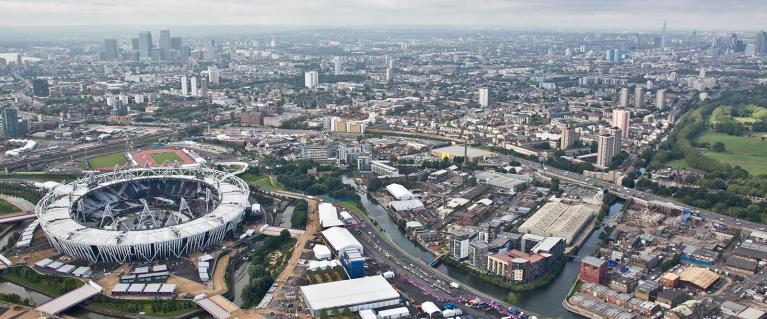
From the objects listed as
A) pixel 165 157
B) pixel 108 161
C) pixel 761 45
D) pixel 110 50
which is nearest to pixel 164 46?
pixel 110 50

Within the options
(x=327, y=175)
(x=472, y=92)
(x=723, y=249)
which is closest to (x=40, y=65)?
(x=472, y=92)

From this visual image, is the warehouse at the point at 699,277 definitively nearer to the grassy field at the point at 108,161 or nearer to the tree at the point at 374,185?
the tree at the point at 374,185

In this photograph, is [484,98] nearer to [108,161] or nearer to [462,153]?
[462,153]

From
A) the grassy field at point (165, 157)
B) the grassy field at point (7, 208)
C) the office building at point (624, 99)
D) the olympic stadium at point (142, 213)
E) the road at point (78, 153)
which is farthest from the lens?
the office building at point (624, 99)

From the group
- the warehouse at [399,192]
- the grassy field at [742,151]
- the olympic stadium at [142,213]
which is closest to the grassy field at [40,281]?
the olympic stadium at [142,213]

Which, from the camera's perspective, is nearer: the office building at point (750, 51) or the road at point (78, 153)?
the road at point (78, 153)

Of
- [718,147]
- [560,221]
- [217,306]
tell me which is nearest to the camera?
[217,306]

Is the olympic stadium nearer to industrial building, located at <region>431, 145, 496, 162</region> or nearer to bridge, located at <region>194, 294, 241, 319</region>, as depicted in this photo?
bridge, located at <region>194, 294, 241, 319</region>

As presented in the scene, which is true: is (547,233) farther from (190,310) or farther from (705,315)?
(190,310)

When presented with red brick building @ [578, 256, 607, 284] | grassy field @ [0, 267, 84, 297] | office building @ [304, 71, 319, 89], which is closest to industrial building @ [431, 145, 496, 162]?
red brick building @ [578, 256, 607, 284]
